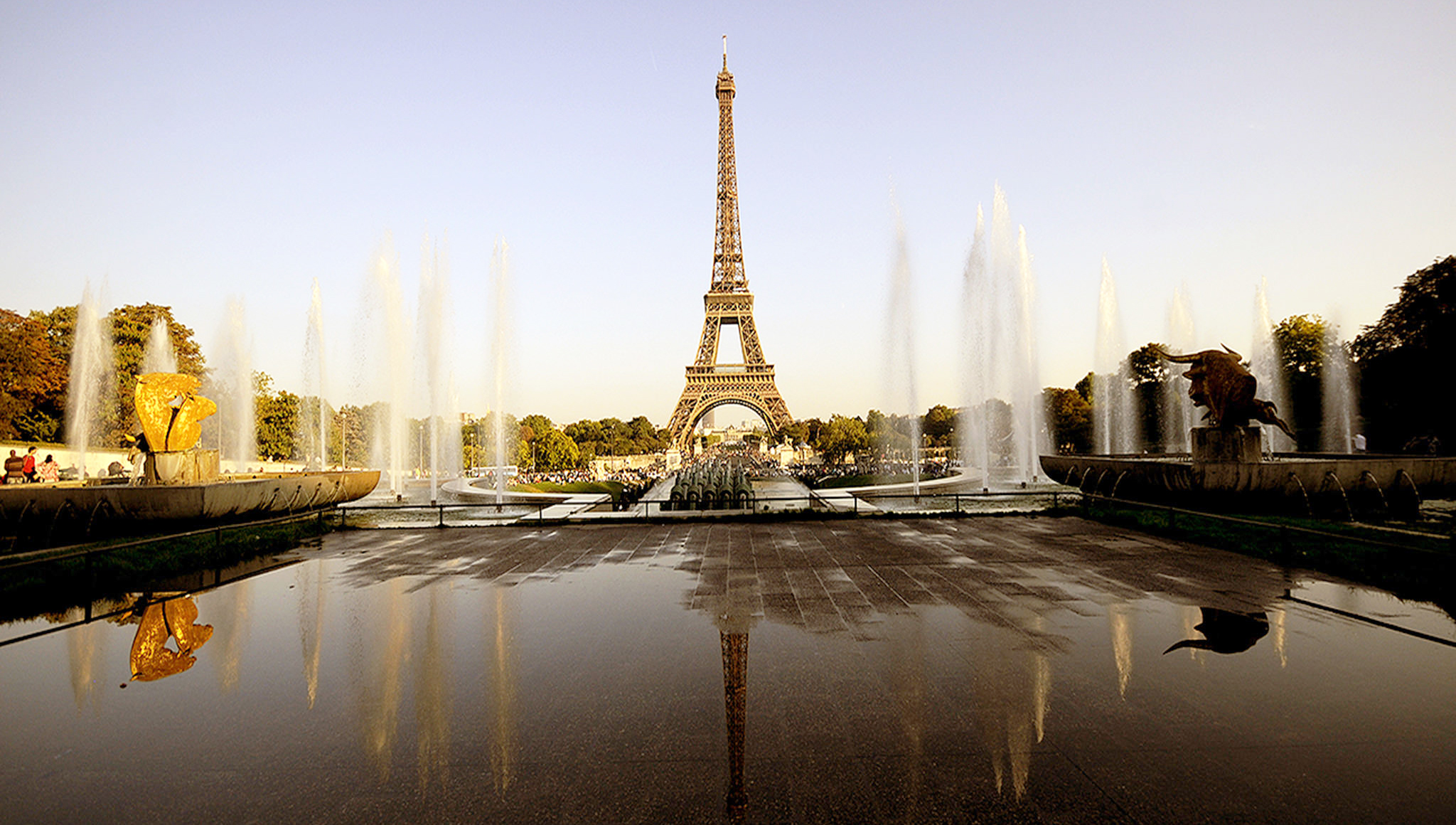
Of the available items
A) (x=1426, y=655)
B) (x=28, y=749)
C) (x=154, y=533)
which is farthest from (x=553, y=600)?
(x=154, y=533)

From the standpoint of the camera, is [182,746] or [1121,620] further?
[1121,620]

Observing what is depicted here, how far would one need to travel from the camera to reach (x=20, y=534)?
43.8 feet

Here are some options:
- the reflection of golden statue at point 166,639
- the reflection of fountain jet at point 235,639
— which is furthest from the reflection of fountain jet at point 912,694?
the reflection of golden statue at point 166,639

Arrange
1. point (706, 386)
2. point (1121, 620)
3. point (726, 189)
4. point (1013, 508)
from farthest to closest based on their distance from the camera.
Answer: point (726, 189), point (706, 386), point (1013, 508), point (1121, 620)

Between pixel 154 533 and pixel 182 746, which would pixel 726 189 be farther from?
pixel 182 746

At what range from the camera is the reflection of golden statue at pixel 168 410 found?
14.2 metres

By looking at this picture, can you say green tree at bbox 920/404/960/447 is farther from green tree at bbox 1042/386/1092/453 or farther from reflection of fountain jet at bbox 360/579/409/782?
reflection of fountain jet at bbox 360/579/409/782

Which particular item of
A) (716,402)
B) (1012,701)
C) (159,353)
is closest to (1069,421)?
(716,402)

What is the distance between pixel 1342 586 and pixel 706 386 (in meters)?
62.5

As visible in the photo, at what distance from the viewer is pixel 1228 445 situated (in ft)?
44.3

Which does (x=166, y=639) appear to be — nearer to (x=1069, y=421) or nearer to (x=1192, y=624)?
(x=1192, y=624)

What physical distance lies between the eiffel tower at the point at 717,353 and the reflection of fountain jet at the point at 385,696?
61.1 m

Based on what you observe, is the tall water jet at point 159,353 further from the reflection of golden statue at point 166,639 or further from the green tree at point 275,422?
the reflection of golden statue at point 166,639

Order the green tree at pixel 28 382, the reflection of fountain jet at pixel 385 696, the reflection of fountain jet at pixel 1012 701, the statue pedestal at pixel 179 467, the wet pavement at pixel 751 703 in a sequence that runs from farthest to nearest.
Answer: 1. the green tree at pixel 28 382
2. the statue pedestal at pixel 179 467
3. the reflection of fountain jet at pixel 385 696
4. the reflection of fountain jet at pixel 1012 701
5. the wet pavement at pixel 751 703
